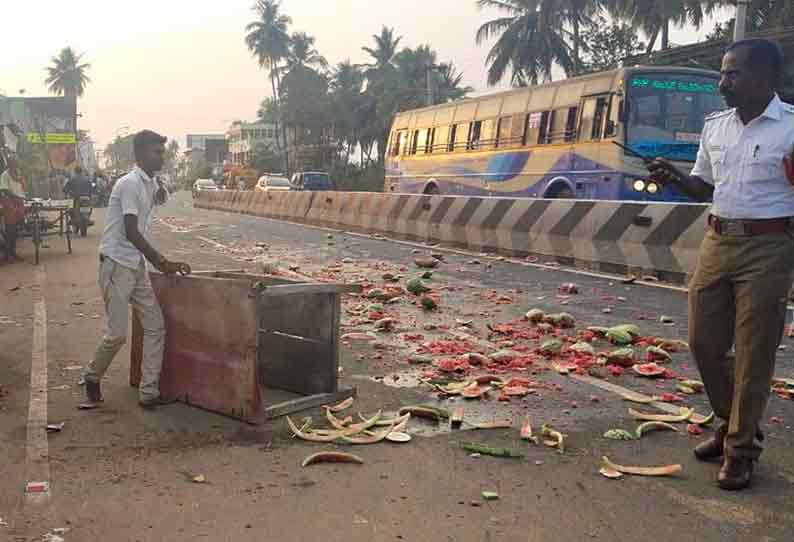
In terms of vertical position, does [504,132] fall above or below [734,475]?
above

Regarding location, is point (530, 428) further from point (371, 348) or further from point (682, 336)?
point (682, 336)

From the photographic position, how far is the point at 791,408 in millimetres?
5203

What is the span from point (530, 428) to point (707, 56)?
28546 millimetres

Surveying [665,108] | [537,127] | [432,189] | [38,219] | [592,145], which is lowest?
[38,219]

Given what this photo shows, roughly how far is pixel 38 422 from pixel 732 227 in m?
4.15

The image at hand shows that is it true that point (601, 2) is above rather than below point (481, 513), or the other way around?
above

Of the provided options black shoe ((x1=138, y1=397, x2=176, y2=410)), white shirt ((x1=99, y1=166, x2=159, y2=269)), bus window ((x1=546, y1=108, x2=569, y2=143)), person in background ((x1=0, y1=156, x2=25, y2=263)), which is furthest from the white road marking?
bus window ((x1=546, y1=108, x2=569, y2=143))

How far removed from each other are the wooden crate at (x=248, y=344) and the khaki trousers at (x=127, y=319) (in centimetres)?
9

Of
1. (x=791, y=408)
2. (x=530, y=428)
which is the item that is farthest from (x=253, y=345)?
(x=791, y=408)

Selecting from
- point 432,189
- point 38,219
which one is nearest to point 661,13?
point 432,189

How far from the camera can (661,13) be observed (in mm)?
38906

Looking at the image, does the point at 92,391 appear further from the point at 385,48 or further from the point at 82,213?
the point at 385,48

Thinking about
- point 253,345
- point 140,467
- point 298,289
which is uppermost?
point 298,289

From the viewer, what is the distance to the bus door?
57.1 feet
